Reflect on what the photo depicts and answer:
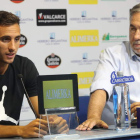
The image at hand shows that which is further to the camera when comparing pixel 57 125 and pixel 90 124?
pixel 90 124

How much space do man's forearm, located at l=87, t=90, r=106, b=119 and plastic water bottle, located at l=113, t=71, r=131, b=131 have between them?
0.27 m

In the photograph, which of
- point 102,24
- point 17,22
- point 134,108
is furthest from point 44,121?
point 102,24

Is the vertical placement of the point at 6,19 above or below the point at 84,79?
above

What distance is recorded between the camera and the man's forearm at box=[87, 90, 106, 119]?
2135mm

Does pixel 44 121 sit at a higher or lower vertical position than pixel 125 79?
lower

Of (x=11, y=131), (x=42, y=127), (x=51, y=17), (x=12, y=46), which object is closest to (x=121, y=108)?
(x=42, y=127)

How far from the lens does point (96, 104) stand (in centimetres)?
222

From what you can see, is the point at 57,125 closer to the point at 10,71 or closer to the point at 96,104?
the point at 96,104

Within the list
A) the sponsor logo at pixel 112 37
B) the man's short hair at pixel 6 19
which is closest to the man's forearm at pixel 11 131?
the man's short hair at pixel 6 19

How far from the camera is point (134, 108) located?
2.10 m

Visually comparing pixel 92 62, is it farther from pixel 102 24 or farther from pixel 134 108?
pixel 134 108

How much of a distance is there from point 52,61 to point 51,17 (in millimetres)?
455

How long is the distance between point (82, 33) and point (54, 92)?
2103mm

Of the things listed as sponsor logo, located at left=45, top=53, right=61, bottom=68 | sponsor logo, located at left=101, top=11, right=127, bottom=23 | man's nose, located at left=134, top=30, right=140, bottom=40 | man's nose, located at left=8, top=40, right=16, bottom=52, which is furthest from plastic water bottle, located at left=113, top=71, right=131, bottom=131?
sponsor logo, located at left=101, top=11, right=127, bottom=23
